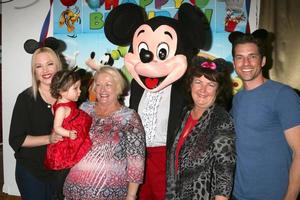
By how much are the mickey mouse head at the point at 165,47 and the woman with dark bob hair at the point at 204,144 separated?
9.6 inches

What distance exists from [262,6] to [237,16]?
0.66 feet

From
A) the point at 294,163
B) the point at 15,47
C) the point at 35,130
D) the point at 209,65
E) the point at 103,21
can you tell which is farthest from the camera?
the point at 15,47

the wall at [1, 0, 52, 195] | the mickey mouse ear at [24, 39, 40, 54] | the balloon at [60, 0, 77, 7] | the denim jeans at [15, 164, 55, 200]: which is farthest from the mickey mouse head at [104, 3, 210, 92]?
the wall at [1, 0, 52, 195]

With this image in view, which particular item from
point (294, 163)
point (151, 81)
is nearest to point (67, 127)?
point (151, 81)

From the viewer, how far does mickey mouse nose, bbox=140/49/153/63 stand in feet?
6.24

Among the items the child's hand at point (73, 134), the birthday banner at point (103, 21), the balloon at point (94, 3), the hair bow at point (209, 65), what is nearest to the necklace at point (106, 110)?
→ the child's hand at point (73, 134)

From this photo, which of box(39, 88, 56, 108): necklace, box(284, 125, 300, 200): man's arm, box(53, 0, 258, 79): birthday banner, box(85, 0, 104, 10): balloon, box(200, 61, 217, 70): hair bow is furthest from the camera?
box(85, 0, 104, 10): balloon

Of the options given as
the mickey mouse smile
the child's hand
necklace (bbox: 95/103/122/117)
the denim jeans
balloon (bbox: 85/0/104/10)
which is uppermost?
balloon (bbox: 85/0/104/10)

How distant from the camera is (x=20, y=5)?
3146mm

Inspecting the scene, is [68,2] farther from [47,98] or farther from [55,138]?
[55,138]

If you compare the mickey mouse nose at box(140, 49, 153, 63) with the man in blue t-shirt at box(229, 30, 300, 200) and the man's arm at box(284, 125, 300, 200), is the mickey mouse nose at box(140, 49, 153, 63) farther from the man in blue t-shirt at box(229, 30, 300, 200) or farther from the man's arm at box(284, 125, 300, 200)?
the man's arm at box(284, 125, 300, 200)

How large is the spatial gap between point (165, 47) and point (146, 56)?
0.48 feet

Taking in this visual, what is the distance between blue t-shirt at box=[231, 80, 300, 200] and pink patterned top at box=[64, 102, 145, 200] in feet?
1.85

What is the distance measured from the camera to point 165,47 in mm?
1953
